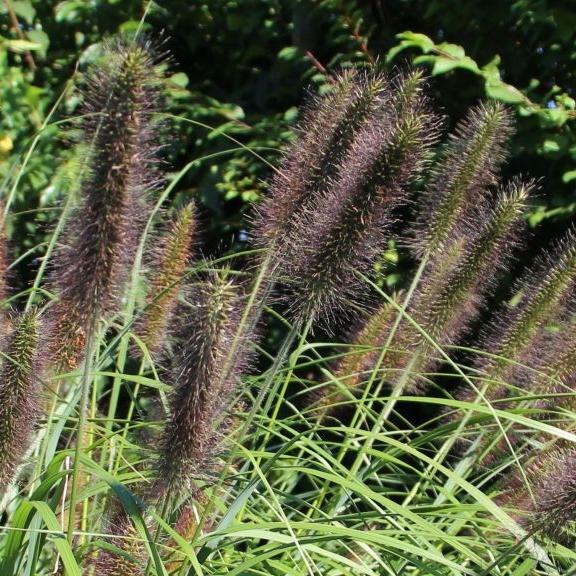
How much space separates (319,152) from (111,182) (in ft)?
1.96

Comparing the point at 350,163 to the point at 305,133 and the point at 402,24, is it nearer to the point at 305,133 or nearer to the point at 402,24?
the point at 305,133

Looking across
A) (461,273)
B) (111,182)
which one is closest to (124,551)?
(111,182)

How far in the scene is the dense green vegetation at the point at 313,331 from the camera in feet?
6.21

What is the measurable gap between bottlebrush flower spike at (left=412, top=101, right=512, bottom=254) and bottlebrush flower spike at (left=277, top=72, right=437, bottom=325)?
0.28 m

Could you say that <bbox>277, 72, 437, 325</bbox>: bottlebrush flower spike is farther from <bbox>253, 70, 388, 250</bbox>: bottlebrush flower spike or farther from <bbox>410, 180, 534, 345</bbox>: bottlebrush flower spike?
<bbox>410, 180, 534, 345</bbox>: bottlebrush flower spike

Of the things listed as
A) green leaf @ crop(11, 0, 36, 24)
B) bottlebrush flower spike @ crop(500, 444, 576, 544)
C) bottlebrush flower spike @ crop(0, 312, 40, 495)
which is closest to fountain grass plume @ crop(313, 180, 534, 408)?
bottlebrush flower spike @ crop(500, 444, 576, 544)

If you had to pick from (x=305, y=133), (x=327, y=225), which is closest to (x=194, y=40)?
(x=305, y=133)

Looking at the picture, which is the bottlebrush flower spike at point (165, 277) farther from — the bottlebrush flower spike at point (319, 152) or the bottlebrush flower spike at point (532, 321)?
the bottlebrush flower spike at point (532, 321)

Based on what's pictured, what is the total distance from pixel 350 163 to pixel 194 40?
314 cm

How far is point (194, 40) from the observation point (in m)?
5.11

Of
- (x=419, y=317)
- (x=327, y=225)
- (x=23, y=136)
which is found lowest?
(x=23, y=136)

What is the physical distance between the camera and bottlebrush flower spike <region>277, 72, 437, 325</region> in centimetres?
211

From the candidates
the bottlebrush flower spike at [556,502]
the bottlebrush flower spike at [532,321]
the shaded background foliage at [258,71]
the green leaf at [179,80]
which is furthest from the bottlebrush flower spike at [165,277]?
the green leaf at [179,80]

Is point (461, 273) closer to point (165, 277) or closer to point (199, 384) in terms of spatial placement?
point (165, 277)
